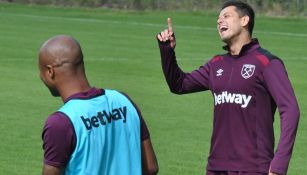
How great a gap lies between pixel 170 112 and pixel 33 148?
13.2 ft

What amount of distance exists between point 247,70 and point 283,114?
44 cm

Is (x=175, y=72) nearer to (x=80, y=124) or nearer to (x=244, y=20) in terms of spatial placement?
(x=244, y=20)

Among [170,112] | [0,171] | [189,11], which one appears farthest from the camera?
[189,11]

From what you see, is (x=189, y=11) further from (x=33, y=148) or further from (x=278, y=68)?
(x=278, y=68)

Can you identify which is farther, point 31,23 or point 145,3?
point 145,3

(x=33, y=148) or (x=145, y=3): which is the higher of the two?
(x=33, y=148)

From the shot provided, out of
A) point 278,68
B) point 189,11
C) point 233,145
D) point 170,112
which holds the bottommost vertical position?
point 189,11

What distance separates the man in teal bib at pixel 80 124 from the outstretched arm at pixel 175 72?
207 centimetres

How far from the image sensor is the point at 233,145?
268 inches

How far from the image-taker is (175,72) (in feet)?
24.1

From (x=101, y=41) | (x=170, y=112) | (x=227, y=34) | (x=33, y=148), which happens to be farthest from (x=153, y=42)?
(x=227, y=34)

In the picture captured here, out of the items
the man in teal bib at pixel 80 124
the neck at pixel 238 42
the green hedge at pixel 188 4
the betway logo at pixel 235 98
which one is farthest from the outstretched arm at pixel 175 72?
the green hedge at pixel 188 4

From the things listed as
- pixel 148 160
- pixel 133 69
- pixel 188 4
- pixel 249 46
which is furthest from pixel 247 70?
Result: pixel 188 4

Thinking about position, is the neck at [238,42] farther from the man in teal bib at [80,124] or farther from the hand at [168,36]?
the man in teal bib at [80,124]
